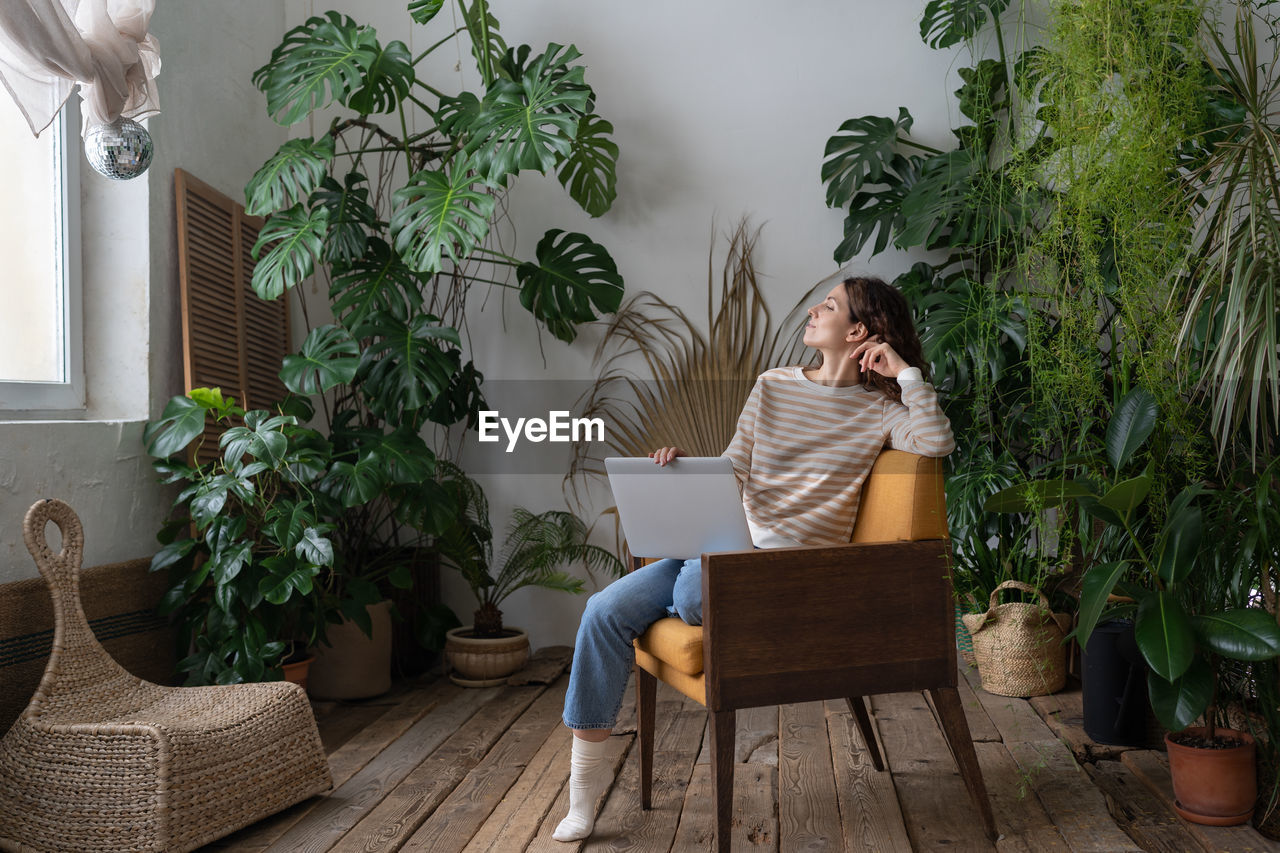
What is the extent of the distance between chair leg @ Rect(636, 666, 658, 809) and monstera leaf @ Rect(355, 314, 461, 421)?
1.23 m

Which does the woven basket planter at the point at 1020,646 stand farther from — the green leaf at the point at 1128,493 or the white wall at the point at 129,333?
the white wall at the point at 129,333

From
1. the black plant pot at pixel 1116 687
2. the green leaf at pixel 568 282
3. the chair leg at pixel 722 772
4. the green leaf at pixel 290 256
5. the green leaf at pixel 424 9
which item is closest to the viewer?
the chair leg at pixel 722 772

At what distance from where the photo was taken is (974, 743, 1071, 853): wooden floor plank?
6.48ft

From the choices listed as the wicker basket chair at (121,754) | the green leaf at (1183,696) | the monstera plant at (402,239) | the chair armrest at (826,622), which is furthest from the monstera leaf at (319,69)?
the green leaf at (1183,696)

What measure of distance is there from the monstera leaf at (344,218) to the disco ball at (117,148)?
94 cm

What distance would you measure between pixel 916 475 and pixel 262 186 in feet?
6.88

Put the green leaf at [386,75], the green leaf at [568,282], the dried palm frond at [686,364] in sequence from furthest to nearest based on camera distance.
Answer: the dried palm frond at [686,364]
the green leaf at [568,282]
the green leaf at [386,75]

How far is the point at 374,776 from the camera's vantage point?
2.48 metres

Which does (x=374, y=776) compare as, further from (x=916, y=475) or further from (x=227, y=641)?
(x=916, y=475)

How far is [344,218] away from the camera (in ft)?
10.7

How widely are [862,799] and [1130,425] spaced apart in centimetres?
99

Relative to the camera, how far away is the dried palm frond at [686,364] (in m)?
3.70

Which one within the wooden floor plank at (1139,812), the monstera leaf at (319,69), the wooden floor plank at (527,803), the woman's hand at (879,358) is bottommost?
the wooden floor plank at (527,803)

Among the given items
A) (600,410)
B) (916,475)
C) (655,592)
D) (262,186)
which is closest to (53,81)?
(262,186)
